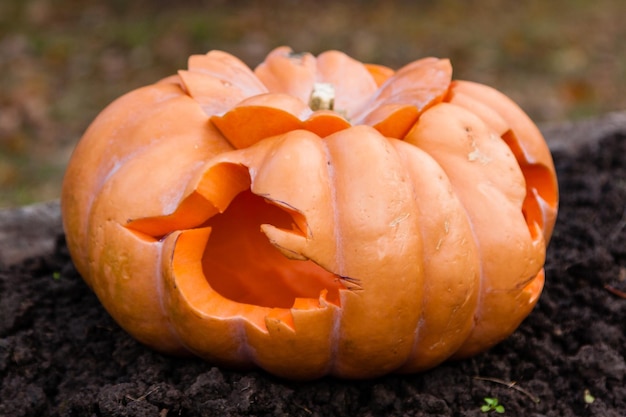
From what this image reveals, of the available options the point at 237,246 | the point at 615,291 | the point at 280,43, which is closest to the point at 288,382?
the point at 237,246

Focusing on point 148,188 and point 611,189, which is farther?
point 611,189

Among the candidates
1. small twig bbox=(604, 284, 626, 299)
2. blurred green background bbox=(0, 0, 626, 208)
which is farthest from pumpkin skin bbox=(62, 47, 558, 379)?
blurred green background bbox=(0, 0, 626, 208)

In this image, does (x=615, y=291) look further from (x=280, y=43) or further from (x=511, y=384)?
(x=280, y=43)

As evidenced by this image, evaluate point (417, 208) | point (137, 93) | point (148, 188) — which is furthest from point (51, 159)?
point (417, 208)

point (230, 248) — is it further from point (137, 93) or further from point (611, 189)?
point (611, 189)

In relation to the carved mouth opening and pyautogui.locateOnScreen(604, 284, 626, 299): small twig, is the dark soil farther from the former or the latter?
the carved mouth opening
